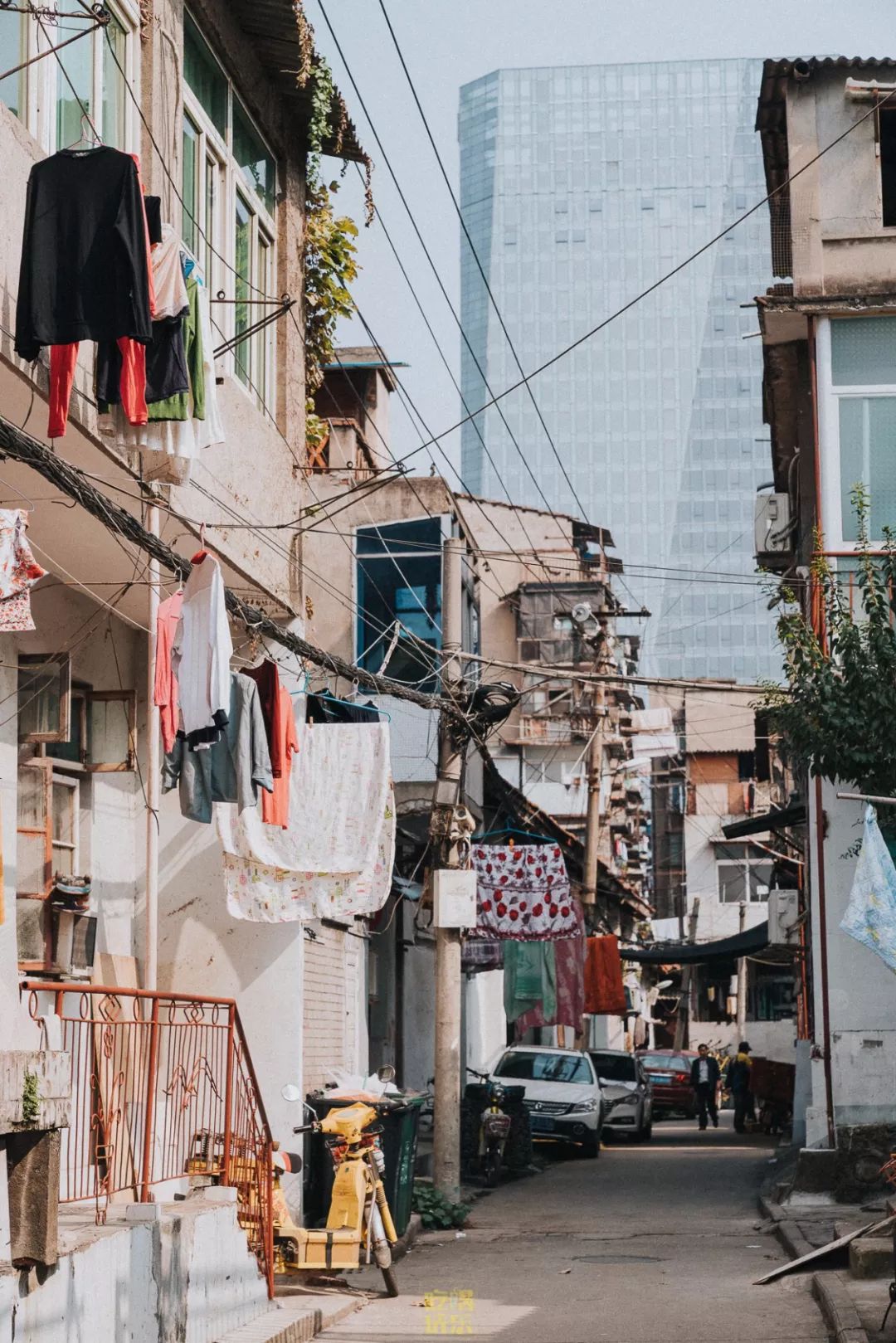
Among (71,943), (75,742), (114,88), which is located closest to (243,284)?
(114,88)

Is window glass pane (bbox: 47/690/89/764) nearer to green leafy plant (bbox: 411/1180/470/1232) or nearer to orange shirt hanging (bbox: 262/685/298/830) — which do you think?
orange shirt hanging (bbox: 262/685/298/830)

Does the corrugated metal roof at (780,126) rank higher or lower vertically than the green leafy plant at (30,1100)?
higher

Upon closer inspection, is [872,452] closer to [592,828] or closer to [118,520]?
[118,520]

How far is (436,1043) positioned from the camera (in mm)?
17734

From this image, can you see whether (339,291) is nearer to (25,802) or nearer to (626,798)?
(25,802)

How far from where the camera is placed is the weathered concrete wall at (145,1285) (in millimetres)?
6879

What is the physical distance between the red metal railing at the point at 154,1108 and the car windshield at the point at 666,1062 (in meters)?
29.5

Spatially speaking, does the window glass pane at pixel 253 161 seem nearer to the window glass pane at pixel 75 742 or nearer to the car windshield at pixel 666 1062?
the window glass pane at pixel 75 742

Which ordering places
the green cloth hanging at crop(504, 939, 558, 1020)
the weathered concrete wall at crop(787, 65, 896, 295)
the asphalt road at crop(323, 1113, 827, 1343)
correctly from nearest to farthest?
the asphalt road at crop(323, 1113, 827, 1343) → the weathered concrete wall at crop(787, 65, 896, 295) → the green cloth hanging at crop(504, 939, 558, 1020)

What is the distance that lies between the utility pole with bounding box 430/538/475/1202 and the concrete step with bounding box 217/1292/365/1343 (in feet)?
17.4

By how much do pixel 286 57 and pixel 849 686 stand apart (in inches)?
316

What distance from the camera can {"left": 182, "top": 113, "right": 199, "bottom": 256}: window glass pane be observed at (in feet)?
43.1

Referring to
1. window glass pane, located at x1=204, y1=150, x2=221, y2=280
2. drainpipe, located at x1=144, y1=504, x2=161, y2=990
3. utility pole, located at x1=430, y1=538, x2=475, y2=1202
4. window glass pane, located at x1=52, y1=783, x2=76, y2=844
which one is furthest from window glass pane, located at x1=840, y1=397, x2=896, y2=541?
window glass pane, located at x1=52, y1=783, x2=76, y2=844

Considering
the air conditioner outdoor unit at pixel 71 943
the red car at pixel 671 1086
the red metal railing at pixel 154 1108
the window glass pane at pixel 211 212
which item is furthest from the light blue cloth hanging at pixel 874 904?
the red car at pixel 671 1086
